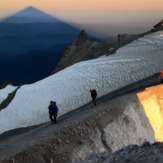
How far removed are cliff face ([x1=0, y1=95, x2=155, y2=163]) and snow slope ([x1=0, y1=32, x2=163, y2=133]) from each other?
1065cm

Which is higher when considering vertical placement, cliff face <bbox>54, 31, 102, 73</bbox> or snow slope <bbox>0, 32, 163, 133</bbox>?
cliff face <bbox>54, 31, 102, 73</bbox>

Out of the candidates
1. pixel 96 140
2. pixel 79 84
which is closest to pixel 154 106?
pixel 96 140

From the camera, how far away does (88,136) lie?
28.8m

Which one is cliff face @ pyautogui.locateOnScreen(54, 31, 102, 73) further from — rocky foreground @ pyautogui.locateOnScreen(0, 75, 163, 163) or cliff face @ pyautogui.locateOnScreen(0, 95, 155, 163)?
cliff face @ pyautogui.locateOnScreen(0, 95, 155, 163)

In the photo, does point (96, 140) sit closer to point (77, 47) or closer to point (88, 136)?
point (88, 136)

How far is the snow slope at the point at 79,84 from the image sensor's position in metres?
44.2

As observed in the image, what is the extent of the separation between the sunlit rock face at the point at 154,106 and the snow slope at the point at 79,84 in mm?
8061

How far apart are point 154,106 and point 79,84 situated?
12868 mm

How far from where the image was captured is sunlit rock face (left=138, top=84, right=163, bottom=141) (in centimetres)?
3750

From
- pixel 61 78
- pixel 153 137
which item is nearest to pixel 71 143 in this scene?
pixel 153 137

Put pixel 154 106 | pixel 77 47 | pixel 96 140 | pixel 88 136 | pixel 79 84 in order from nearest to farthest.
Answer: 1. pixel 88 136
2. pixel 96 140
3. pixel 154 106
4. pixel 79 84
5. pixel 77 47

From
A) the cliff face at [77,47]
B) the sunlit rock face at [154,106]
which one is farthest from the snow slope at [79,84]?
the cliff face at [77,47]

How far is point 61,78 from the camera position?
5334 centimetres

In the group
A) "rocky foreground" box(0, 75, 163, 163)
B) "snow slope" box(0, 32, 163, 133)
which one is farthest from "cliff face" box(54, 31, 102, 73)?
"rocky foreground" box(0, 75, 163, 163)
